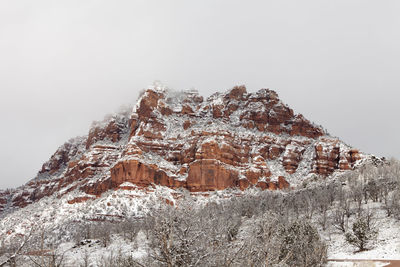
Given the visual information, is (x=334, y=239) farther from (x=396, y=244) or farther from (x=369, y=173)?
(x=369, y=173)

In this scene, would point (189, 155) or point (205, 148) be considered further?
point (189, 155)

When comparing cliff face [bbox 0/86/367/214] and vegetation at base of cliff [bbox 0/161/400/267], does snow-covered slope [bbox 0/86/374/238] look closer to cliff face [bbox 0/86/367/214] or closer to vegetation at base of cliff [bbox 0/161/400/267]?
cliff face [bbox 0/86/367/214]

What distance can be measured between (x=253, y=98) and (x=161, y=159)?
62061mm

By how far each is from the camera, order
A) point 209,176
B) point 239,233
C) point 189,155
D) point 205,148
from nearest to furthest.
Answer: point 239,233 → point 209,176 → point 205,148 → point 189,155

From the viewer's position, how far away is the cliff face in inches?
4584

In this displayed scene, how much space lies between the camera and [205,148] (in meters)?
122

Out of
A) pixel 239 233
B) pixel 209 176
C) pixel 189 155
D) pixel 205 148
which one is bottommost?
pixel 239 233

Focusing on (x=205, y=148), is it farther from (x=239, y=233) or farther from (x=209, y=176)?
(x=239, y=233)

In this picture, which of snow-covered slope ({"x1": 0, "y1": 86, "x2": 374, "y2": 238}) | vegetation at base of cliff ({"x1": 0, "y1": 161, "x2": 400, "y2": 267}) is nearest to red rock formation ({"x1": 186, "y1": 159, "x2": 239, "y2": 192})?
snow-covered slope ({"x1": 0, "y1": 86, "x2": 374, "y2": 238})

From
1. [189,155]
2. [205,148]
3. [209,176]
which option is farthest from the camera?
[189,155]

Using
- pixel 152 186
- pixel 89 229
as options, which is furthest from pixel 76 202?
pixel 89 229

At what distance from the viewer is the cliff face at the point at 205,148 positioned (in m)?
116

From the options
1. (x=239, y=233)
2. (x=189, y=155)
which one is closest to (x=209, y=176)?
(x=189, y=155)

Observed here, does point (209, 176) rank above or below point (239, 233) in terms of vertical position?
above
